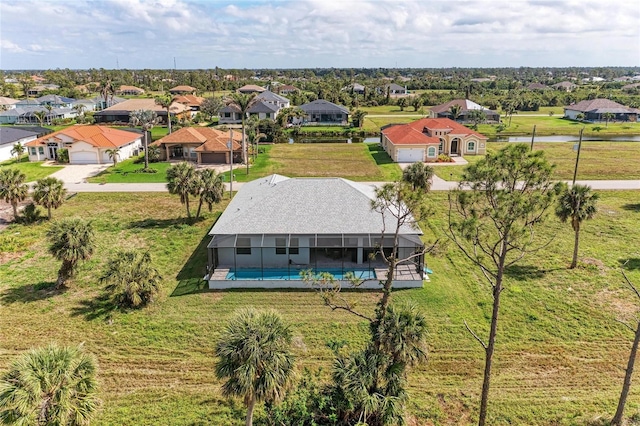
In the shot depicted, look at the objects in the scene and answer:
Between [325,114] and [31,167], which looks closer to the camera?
[31,167]

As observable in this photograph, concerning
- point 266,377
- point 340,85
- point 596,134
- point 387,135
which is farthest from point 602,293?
point 340,85

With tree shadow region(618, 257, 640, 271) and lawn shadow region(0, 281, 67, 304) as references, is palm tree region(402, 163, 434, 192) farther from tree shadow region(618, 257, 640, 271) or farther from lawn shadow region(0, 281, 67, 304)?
lawn shadow region(0, 281, 67, 304)

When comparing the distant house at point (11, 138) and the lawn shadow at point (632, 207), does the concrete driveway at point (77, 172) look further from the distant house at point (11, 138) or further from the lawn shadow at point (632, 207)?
the lawn shadow at point (632, 207)

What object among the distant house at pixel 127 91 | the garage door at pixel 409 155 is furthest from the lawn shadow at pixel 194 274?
the distant house at pixel 127 91

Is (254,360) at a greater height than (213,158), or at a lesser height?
greater

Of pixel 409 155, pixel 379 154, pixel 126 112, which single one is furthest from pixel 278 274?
pixel 126 112

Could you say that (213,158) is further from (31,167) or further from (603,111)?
(603,111)

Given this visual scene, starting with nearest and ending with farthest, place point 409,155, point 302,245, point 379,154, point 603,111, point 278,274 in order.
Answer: point 278,274 → point 302,245 → point 409,155 → point 379,154 → point 603,111

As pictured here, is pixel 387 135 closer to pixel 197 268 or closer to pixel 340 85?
pixel 197 268
